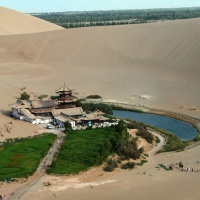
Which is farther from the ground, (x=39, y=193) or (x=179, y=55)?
(x=179, y=55)

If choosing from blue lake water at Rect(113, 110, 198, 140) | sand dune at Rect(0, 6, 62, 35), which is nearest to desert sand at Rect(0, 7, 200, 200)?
blue lake water at Rect(113, 110, 198, 140)

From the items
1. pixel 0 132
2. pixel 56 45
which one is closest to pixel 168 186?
pixel 0 132

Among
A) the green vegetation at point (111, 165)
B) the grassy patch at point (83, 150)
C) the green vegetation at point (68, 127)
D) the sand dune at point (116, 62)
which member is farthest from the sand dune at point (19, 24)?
the green vegetation at point (111, 165)

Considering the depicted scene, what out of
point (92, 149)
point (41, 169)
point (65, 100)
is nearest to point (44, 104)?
point (65, 100)

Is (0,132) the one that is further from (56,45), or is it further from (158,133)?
(56,45)

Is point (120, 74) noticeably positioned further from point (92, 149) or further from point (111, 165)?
point (111, 165)
